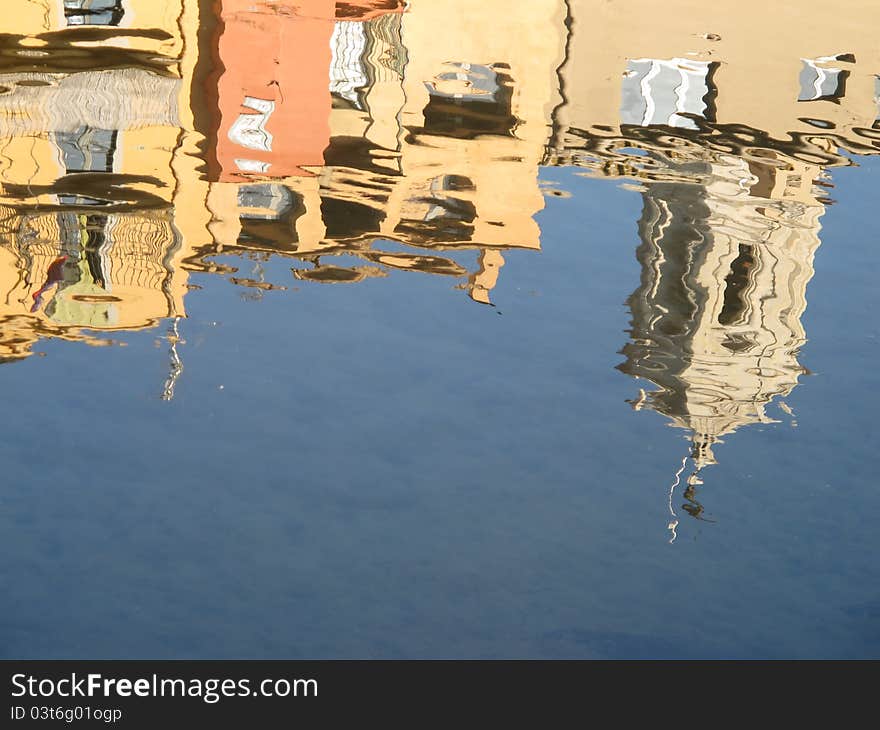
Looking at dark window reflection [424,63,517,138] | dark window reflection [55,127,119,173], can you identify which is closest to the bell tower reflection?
dark window reflection [424,63,517,138]

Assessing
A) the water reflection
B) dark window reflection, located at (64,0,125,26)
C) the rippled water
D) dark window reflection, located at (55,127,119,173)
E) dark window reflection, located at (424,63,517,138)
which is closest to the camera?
the rippled water

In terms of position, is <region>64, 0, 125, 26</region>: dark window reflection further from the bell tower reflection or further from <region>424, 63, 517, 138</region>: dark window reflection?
the bell tower reflection

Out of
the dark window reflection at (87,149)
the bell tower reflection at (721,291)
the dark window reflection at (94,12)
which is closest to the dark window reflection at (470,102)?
the bell tower reflection at (721,291)

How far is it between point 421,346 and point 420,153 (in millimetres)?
6342

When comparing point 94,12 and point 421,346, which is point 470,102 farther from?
point 421,346

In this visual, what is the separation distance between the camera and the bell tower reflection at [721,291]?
13633mm

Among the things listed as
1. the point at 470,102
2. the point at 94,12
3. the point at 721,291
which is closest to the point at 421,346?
the point at 721,291

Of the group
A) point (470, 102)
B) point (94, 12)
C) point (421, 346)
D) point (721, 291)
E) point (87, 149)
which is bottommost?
point (721, 291)

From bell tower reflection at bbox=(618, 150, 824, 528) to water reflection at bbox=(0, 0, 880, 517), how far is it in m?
0.04

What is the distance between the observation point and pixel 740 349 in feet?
54.5

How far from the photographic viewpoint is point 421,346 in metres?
14.1

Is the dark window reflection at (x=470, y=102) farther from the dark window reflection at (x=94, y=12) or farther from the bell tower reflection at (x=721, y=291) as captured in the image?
the dark window reflection at (x=94, y=12)

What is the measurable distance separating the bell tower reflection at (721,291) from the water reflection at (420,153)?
0.04 m

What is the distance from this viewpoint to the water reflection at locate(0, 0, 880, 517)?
15148 millimetres
